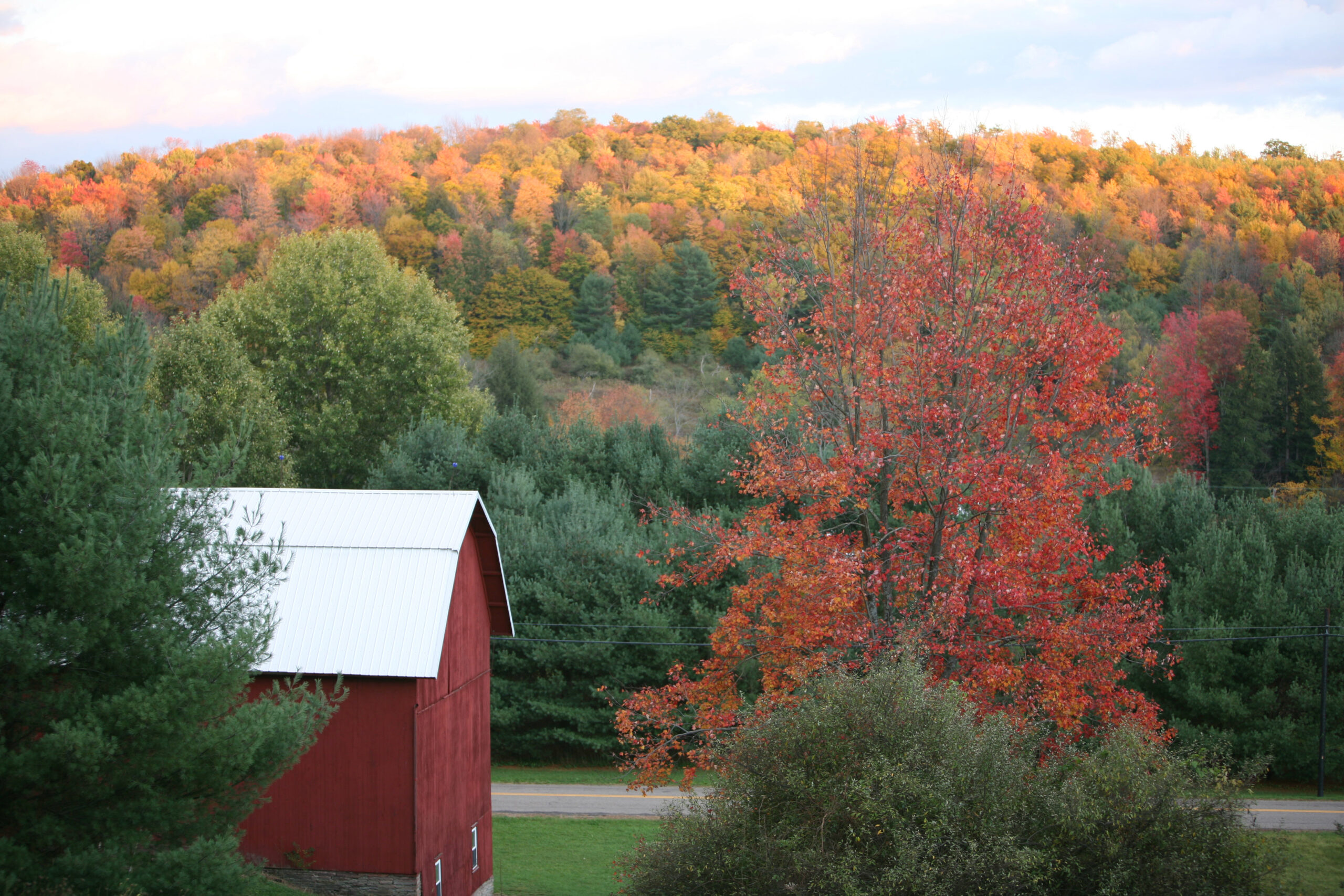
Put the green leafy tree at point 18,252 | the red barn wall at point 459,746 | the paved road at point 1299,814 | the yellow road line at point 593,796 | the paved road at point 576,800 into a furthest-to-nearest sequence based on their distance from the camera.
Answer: the green leafy tree at point 18,252 < the yellow road line at point 593,796 < the paved road at point 576,800 < the paved road at point 1299,814 < the red barn wall at point 459,746

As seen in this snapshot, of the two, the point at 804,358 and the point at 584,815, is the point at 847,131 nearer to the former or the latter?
the point at 804,358

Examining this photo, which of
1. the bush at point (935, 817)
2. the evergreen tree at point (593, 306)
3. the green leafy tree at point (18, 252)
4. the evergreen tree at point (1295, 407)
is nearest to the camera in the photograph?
the bush at point (935, 817)

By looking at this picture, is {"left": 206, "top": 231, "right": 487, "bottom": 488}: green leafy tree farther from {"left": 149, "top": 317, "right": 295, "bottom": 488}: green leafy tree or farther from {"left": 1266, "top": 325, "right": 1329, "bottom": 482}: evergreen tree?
{"left": 1266, "top": 325, "right": 1329, "bottom": 482}: evergreen tree

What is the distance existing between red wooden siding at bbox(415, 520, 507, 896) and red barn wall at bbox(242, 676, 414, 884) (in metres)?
0.20

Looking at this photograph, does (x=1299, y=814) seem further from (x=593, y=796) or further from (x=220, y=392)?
(x=220, y=392)

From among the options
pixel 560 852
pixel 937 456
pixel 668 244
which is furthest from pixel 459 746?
pixel 668 244

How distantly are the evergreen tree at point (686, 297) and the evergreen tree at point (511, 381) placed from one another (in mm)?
29782

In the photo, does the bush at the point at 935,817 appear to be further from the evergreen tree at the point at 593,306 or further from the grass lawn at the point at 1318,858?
the evergreen tree at the point at 593,306

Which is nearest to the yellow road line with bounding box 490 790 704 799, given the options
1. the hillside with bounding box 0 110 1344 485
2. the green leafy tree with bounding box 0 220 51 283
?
the green leafy tree with bounding box 0 220 51 283

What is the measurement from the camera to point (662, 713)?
51.5ft

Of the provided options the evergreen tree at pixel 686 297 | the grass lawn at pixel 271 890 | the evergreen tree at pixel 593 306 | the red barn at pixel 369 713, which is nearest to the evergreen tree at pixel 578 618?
the red barn at pixel 369 713

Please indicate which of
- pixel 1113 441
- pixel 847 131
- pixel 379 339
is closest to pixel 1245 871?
pixel 1113 441

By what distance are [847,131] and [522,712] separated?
17.9 metres

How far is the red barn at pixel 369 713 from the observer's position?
44.7 feet
